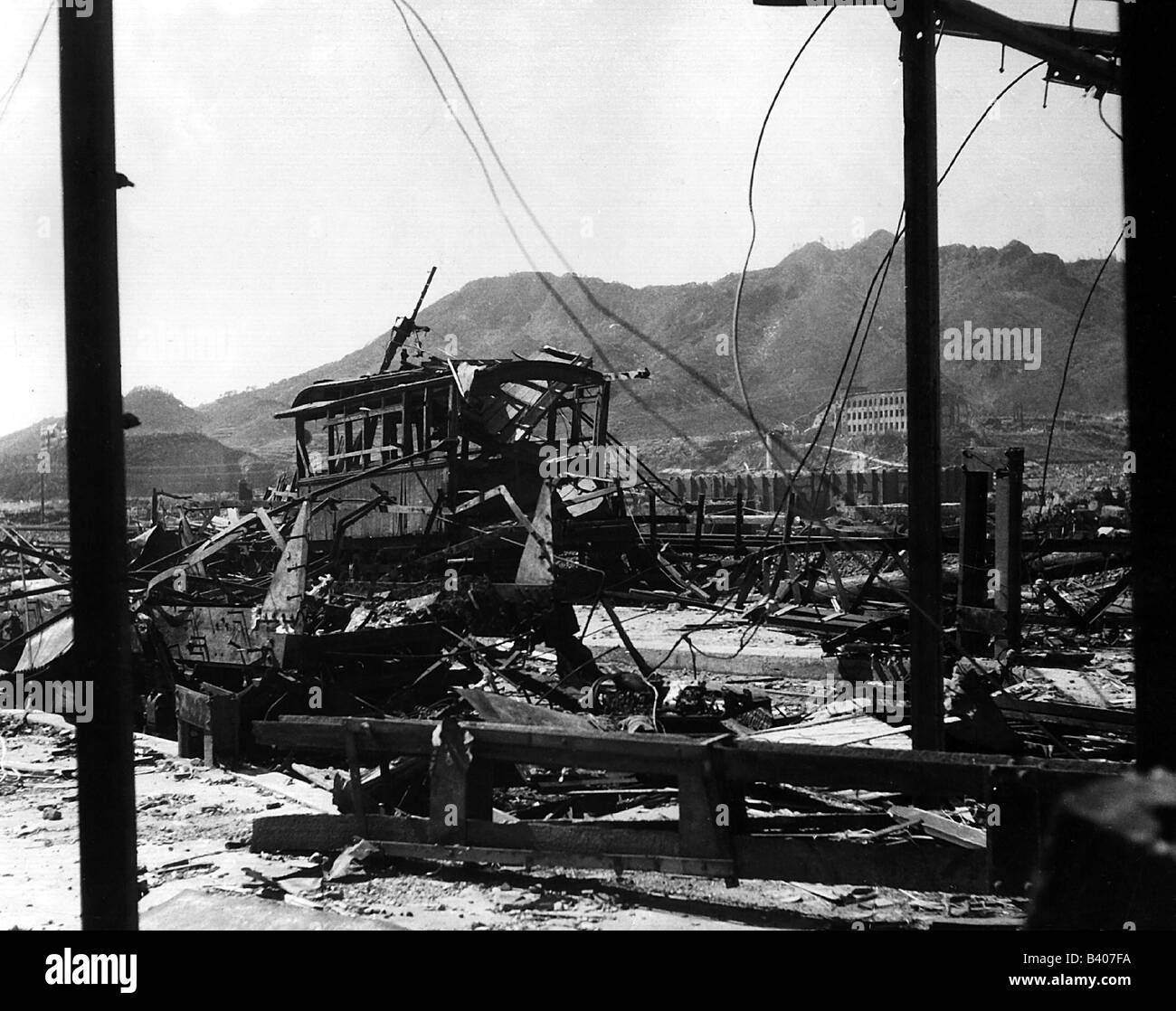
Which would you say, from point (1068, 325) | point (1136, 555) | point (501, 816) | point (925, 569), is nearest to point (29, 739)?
point (501, 816)

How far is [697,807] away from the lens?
3.75m

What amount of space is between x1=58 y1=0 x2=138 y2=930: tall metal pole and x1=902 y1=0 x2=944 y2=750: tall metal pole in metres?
4.02

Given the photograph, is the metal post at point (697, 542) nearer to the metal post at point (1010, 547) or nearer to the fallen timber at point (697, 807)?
the metal post at point (1010, 547)

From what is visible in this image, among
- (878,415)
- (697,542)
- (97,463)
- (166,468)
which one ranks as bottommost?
(697,542)

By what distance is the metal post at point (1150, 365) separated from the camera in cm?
276

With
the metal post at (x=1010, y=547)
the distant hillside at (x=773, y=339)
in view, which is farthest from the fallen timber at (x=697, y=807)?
the distant hillside at (x=773, y=339)

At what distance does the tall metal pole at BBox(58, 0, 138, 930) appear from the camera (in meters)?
2.83

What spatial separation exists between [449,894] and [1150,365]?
345 cm

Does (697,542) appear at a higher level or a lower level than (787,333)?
lower

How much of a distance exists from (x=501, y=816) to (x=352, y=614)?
4.84 meters

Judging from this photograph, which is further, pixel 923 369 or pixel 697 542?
pixel 697 542

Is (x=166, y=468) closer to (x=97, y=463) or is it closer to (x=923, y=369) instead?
(x=923, y=369)

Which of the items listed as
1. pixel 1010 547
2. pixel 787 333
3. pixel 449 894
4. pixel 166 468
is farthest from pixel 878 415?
pixel 449 894

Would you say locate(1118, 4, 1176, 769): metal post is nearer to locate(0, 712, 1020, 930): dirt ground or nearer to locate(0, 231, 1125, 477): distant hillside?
locate(0, 712, 1020, 930): dirt ground
